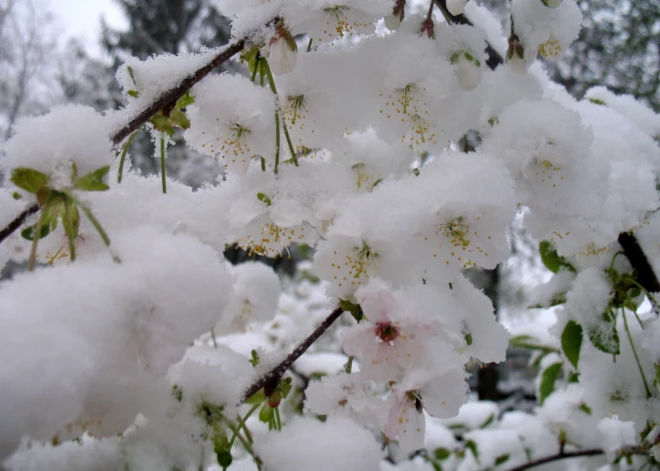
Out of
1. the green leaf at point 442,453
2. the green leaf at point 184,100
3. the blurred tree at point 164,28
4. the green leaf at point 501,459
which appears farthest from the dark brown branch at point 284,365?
the blurred tree at point 164,28

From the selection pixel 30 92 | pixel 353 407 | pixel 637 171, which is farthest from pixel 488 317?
pixel 30 92

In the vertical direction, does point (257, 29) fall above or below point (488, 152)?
above

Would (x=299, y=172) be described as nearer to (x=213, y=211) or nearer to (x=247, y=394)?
(x=213, y=211)

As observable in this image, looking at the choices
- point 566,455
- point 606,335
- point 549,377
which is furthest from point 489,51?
point 566,455

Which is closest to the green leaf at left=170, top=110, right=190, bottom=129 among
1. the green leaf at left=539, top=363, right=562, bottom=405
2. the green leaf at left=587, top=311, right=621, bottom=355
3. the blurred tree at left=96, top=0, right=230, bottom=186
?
the green leaf at left=587, top=311, right=621, bottom=355

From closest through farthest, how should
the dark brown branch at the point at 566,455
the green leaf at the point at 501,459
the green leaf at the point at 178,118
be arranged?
the green leaf at the point at 178,118 < the dark brown branch at the point at 566,455 < the green leaf at the point at 501,459

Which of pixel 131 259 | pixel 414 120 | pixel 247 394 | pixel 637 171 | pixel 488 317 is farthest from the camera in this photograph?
pixel 637 171

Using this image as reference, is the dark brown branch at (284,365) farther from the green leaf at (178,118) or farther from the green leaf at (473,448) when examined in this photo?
the green leaf at (473,448)
